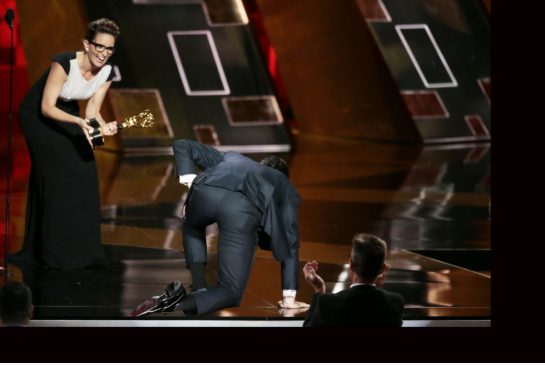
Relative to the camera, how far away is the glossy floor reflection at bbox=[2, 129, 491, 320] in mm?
7203

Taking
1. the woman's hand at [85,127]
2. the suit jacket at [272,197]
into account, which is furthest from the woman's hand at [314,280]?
the woman's hand at [85,127]

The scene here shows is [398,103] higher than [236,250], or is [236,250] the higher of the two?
[398,103]

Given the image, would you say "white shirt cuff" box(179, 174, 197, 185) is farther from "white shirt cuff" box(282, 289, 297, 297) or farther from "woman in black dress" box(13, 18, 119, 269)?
"woman in black dress" box(13, 18, 119, 269)

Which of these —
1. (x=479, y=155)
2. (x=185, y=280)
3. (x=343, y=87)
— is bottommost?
(x=185, y=280)

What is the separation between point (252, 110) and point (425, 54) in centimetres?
247

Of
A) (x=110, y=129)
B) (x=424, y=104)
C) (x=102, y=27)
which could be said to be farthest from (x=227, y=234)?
(x=424, y=104)

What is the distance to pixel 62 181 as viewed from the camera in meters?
7.91

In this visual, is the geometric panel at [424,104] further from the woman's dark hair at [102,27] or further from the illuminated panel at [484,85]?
the woman's dark hair at [102,27]

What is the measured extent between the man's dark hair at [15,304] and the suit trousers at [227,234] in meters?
2.04

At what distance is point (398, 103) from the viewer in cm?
1734

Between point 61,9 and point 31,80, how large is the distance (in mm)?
1149

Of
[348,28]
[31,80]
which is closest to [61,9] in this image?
[31,80]

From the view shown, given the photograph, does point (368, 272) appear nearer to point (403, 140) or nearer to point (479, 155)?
point (479, 155)

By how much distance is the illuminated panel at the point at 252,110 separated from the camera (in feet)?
54.2
